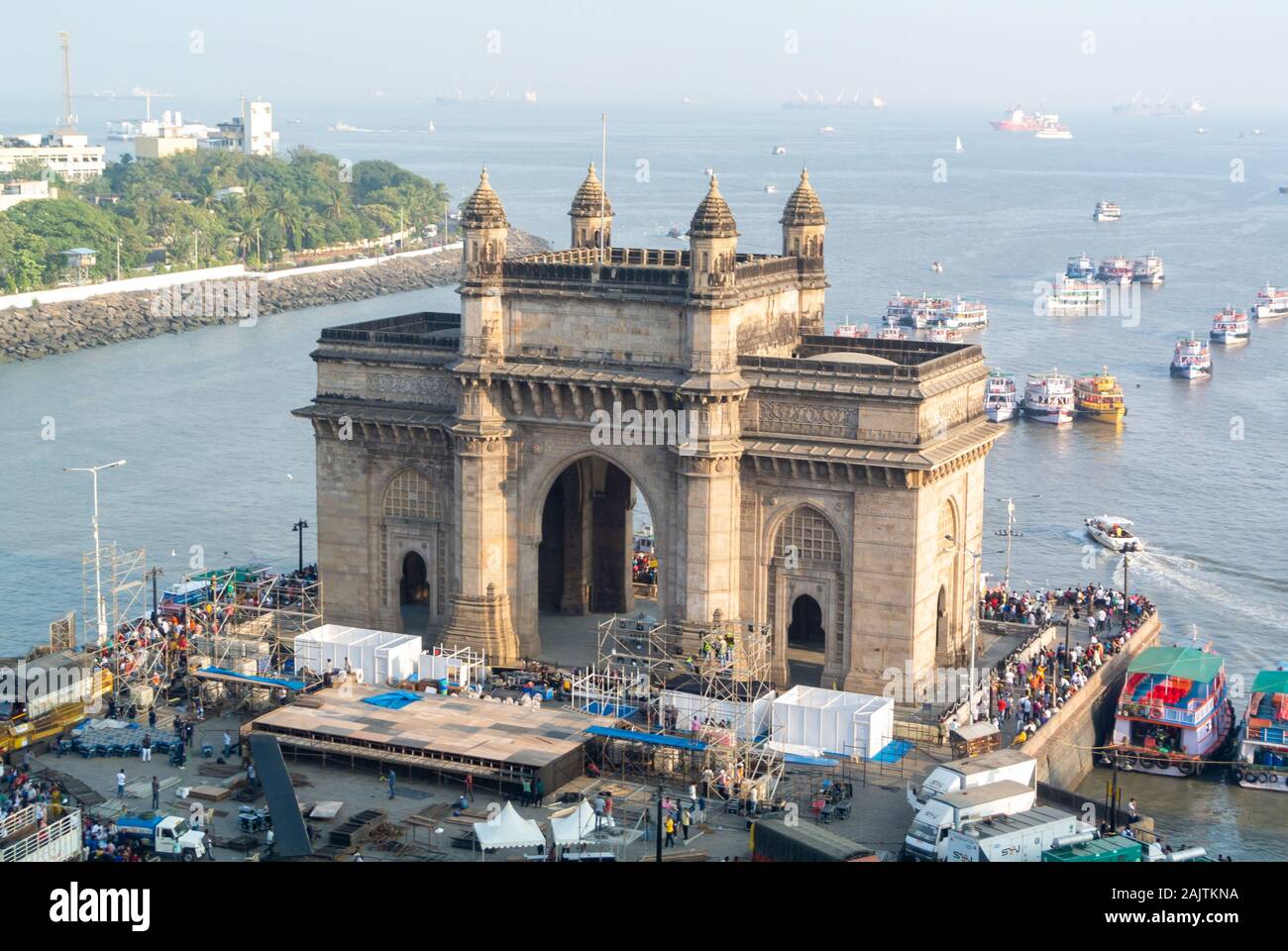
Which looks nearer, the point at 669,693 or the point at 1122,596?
the point at 669,693

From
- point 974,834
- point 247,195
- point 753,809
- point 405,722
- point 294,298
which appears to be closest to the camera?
point 974,834

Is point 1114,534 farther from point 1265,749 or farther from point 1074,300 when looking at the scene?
point 1074,300

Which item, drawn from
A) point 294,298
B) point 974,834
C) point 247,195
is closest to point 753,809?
point 974,834

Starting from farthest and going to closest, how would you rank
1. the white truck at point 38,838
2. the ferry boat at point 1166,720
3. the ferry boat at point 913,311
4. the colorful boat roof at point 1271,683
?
the ferry boat at point 913,311
the colorful boat roof at point 1271,683
the ferry boat at point 1166,720
the white truck at point 38,838

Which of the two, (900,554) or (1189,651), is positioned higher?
(900,554)

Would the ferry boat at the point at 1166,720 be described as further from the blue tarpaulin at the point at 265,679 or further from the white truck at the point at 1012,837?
the blue tarpaulin at the point at 265,679

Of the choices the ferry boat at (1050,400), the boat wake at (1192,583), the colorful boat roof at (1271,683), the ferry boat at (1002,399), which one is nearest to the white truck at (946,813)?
the colorful boat roof at (1271,683)

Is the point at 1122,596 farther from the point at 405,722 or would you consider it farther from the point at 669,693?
the point at 405,722
